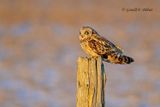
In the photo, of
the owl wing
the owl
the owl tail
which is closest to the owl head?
the owl

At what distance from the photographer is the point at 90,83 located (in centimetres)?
505

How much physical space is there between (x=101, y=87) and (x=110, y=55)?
1949mm

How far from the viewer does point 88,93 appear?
5004 millimetres

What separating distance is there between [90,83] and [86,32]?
3288 mm

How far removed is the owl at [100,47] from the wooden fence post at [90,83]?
48.5 inches

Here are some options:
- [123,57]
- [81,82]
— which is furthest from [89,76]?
[123,57]

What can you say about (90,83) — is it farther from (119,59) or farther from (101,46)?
(101,46)

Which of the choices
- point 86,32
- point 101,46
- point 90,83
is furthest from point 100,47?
point 90,83

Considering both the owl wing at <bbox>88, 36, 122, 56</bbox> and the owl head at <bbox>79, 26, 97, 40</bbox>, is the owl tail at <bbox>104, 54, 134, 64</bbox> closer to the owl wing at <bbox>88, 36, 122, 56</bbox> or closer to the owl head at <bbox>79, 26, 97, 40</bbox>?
the owl wing at <bbox>88, 36, 122, 56</bbox>

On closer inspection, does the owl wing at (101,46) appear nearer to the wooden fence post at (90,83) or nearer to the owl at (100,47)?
the owl at (100,47)

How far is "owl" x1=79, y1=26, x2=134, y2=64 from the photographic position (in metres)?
6.65

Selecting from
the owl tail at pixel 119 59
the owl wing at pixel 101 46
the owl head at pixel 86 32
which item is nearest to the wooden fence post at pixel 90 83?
the owl tail at pixel 119 59

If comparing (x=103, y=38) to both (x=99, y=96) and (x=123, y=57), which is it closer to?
(x=123, y=57)

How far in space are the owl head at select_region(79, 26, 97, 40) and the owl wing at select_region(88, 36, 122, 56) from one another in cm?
19
